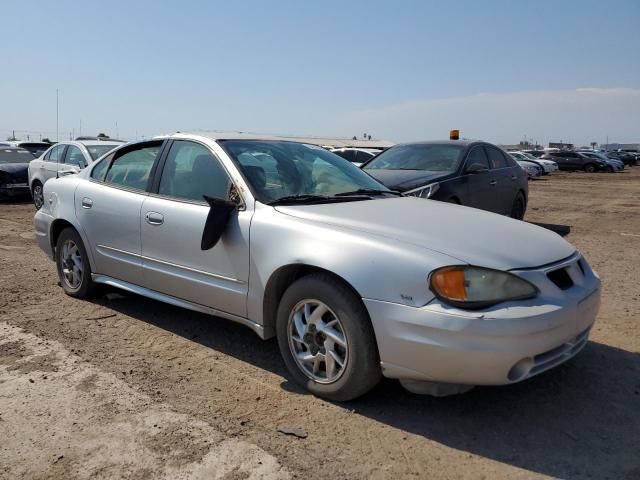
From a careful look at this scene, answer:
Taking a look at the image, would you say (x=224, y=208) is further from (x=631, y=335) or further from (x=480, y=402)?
(x=631, y=335)

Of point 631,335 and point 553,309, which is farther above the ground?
point 553,309

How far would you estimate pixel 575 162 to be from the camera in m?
40.8

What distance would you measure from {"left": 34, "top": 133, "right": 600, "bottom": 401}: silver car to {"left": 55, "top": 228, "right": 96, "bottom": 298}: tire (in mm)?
167

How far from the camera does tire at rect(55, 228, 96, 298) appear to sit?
16.7ft

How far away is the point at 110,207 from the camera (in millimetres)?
4703

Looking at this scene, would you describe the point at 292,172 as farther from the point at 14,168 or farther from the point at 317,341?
the point at 14,168

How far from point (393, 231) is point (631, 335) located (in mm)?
2406

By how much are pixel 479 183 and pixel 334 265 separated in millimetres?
5595

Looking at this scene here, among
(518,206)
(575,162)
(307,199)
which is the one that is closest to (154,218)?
(307,199)

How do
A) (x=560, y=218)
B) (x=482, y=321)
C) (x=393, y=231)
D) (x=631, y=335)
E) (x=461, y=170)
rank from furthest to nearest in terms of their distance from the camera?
(x=560, y=218), (x=461, y=170), (x=631, y=335), (x=393, y=231), (x=482, y=321)

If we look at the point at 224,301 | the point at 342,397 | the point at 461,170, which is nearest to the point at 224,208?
Result: the point at 224,301

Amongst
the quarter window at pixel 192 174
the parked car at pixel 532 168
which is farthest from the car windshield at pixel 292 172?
the parked car at pixel 532 168

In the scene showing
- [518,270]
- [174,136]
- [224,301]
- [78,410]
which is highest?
[174,136]

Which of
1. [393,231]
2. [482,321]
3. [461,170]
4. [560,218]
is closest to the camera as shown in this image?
[482,321]
